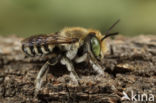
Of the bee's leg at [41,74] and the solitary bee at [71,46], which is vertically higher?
the solitary bee at [71,46]

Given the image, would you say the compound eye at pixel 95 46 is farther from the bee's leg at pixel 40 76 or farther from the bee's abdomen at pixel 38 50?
the bee's leg at pixel 40 76

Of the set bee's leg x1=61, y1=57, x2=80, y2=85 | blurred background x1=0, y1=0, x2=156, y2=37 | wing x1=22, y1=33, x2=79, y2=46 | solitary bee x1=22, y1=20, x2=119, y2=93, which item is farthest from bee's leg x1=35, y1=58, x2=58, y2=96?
blurred background x1=0, y1=0, x2=156, y2=37

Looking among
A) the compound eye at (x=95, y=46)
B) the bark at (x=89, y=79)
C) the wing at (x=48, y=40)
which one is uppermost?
the wing at (x=48, y=40)

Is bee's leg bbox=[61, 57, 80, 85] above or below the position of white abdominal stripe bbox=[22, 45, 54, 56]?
below

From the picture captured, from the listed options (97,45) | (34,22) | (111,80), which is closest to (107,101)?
(111,80)

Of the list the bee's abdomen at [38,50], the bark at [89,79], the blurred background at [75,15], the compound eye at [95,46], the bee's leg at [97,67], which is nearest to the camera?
the bark at [89,79]

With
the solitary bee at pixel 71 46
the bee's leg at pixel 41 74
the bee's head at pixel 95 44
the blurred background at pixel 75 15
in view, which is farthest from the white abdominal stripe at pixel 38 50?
the blurred background at pixel 75 15

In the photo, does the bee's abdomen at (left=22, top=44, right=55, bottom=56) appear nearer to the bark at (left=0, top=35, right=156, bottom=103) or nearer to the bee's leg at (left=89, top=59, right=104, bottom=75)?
the bark at (left=0, top=35, right=156, bottom=103)

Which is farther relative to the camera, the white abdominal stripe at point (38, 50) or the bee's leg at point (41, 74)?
the white abdominal stripe at point (38, 50)
